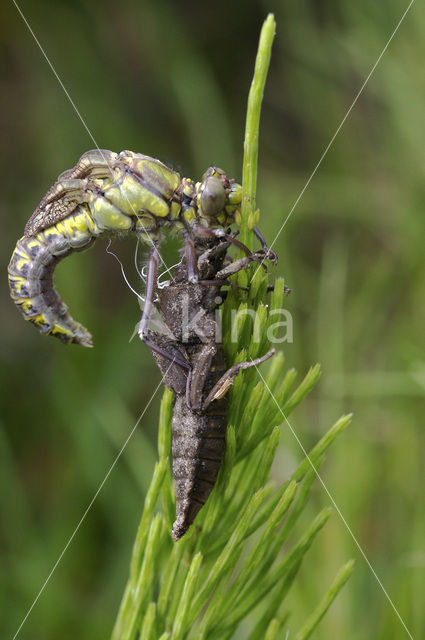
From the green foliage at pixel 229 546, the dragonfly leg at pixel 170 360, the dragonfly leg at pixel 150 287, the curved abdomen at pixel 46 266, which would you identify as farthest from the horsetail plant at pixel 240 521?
the curved abdomen at pixel 46 266

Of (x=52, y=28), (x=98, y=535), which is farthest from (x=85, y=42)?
(x=98, y=535)

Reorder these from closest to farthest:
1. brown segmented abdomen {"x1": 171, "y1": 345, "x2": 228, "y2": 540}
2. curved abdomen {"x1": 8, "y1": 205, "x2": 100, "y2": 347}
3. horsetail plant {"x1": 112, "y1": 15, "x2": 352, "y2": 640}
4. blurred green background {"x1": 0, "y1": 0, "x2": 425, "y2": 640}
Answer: horsetail plant {"x1": 112, "y1": 15, "x2": 352, "y2": 640}
brown segmented abdomen {"x1": 171, "y1": 345, "x2": 228, "y2": 540}
curved abdomen {"x1": 8, "y1": 205, "x2": 100, "y2": 347}
blurred green background {"x1": 0, "y1": 0, "x2": 425, "y2": 640}

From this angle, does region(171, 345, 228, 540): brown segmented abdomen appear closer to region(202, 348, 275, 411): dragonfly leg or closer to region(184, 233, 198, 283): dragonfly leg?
region(202, 348, 275, 411): dragonfly leg

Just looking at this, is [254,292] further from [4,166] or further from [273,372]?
[4,166]

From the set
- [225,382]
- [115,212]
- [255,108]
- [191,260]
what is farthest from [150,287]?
[255,108]

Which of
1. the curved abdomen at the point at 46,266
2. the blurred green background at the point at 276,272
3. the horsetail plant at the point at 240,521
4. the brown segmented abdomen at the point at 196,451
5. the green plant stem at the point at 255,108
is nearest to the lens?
the green plant stem at the point at 255,108

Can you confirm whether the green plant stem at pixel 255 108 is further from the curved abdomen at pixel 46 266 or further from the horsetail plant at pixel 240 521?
the curved abdomen at pixel 46 266

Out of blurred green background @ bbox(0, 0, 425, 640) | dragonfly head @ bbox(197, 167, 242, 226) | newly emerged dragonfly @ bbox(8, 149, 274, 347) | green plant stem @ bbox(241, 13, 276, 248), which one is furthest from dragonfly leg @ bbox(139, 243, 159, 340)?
blurred green background @ bbox(0, 0, 425, 640)
